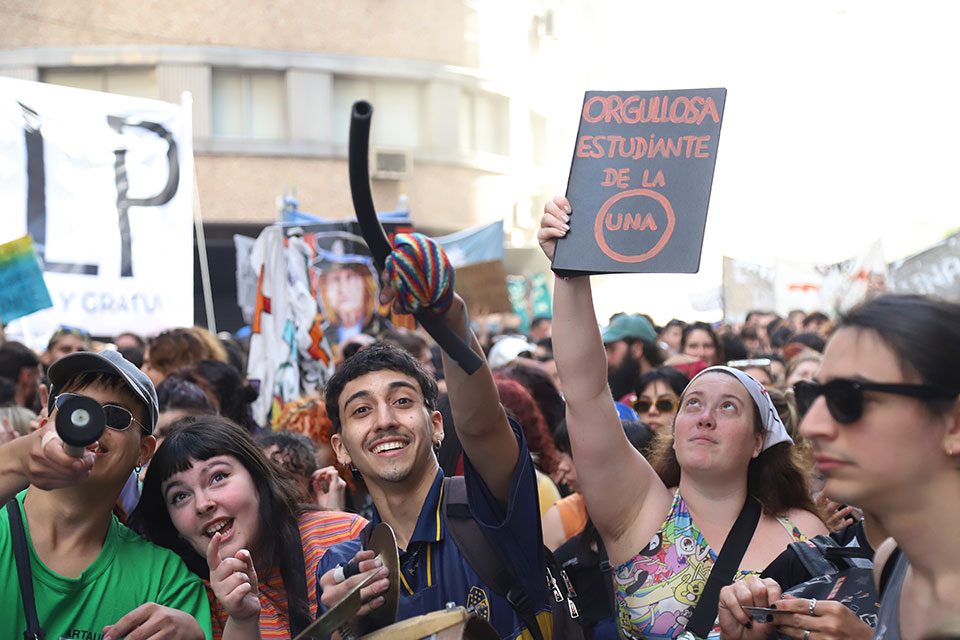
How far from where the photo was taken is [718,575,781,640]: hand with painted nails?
2.24 metres

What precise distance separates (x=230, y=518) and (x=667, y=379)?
3.21 m

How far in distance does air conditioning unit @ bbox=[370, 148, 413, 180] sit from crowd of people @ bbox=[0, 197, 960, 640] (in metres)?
21.1

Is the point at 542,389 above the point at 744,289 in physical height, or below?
above

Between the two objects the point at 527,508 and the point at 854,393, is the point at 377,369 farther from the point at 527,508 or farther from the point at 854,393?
the point at 854,393

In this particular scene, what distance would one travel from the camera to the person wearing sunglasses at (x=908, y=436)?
1804 mm

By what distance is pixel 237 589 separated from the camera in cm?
241

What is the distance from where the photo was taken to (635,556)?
9.84 feet

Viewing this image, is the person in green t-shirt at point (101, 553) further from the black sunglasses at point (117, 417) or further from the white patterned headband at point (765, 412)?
the white patterned headband at point (765, 412)

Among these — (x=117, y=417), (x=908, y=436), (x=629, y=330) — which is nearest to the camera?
(x=908, y=436)

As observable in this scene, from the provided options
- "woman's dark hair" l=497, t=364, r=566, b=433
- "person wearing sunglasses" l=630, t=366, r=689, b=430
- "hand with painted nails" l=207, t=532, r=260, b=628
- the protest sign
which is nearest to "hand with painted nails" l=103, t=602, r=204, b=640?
"hand with painted nails" l=207, t=532, r=260, b=628

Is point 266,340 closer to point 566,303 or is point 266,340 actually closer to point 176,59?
point 566,303

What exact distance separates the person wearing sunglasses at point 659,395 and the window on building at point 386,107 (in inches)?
767

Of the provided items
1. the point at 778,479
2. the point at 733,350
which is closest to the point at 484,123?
the point at 733,350

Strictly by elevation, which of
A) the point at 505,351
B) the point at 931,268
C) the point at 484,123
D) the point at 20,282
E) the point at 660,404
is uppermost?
the point at 484,123
